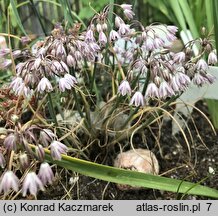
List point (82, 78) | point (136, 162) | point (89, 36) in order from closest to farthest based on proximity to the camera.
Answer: point (89, 36), point (136, 162), point (82, 78)

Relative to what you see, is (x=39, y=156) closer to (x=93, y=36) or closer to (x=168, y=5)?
(x=93, y=36)

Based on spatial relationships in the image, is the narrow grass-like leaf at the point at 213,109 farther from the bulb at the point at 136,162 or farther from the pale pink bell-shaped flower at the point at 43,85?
the pale pink bell-shaped flower at the point at 43,85

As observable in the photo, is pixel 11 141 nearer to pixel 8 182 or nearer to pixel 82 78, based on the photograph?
pixel 8 182

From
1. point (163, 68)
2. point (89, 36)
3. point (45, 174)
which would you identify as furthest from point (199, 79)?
A: point (45, 174)

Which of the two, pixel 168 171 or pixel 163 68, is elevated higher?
pixel 163 68

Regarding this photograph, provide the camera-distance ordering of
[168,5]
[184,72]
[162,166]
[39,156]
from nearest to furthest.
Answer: [39,156] < [184,72] < [162,166] < [168,5]

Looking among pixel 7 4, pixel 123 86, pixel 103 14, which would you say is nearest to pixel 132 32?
pixel 103 14
